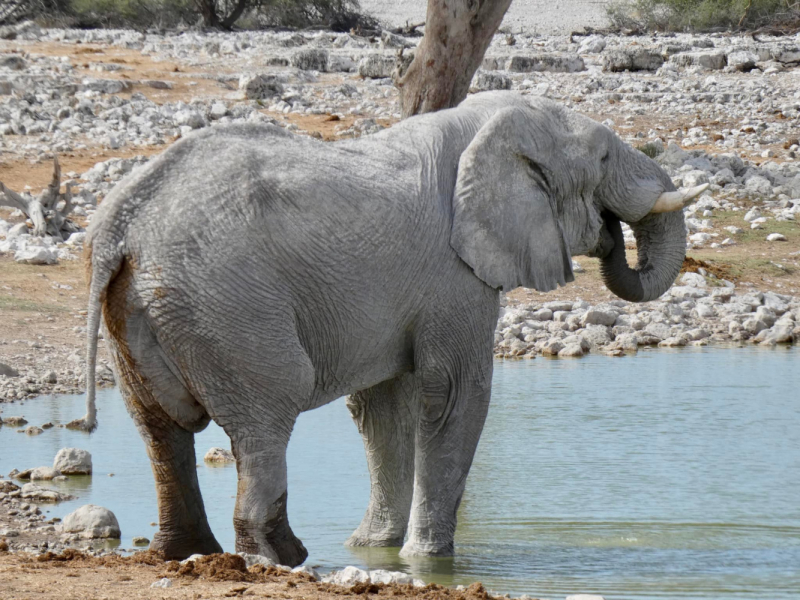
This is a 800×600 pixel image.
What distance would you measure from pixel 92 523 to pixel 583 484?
2.66m

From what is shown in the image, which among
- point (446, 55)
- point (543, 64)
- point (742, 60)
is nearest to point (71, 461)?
Answer: point (446, 55)

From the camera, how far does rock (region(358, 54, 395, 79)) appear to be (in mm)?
25859

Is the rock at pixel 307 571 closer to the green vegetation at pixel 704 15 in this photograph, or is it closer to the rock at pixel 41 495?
the rock at pixel 41 495

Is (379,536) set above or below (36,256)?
below

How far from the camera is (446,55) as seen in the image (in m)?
8.48

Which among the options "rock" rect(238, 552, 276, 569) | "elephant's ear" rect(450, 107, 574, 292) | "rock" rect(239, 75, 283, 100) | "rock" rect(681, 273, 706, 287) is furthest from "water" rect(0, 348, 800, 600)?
"rock" rect(239, 75, 283, 100)

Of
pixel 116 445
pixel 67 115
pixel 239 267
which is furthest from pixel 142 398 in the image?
pixel 67 115

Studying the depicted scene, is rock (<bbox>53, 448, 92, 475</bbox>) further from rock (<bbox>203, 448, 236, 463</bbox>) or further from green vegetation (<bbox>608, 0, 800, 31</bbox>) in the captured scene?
green vegetation (<bbox>608, 0, 800, 31</bbox>)

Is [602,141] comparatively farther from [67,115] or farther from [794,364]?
[67,115]

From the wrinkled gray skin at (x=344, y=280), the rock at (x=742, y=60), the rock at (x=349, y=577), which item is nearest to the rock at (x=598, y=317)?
the wrinkled gray skin at (x=344, y=280)

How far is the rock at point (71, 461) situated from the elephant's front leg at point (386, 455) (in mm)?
1742

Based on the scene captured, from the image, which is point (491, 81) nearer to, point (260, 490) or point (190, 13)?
point (190, 13)

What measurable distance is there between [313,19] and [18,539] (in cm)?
3482

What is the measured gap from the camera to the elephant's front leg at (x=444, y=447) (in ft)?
17.6
